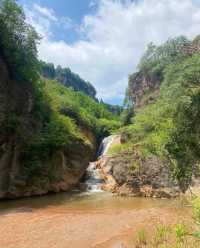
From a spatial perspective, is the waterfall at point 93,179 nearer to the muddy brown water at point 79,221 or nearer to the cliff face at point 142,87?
the muddy brown water at point 79,221

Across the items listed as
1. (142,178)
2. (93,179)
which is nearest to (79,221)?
(142,178)

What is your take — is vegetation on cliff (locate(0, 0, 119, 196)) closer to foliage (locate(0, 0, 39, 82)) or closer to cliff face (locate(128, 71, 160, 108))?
foliage (locate(0, 0, 39, 82))

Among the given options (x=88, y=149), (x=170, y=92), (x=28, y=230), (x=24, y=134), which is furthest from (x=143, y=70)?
(x=28, y=230)

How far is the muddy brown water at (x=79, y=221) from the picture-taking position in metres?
10.8

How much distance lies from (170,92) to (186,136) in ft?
8.17

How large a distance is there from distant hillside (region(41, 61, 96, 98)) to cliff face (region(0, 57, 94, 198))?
79.9 m

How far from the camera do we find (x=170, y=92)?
15930 millimetres

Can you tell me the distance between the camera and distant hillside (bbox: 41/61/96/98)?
4289 inches

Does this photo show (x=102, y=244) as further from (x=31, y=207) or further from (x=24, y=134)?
(x=24, y=134)

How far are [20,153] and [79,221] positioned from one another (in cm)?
1173

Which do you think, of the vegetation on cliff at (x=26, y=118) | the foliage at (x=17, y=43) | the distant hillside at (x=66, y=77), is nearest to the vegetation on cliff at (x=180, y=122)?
the vegetation on cliff at (x=26, y=118)

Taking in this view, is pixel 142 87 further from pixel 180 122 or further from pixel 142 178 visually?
pixel 180 122

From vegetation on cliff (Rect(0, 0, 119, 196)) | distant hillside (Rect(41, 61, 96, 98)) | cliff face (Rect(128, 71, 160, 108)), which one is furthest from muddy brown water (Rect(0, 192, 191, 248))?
distant hillside (Rect(41, 61, 96, 98))

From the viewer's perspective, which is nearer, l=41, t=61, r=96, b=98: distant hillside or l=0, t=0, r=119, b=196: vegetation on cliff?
l=0, t=0, r=119, b=196: vegetation on cliff
